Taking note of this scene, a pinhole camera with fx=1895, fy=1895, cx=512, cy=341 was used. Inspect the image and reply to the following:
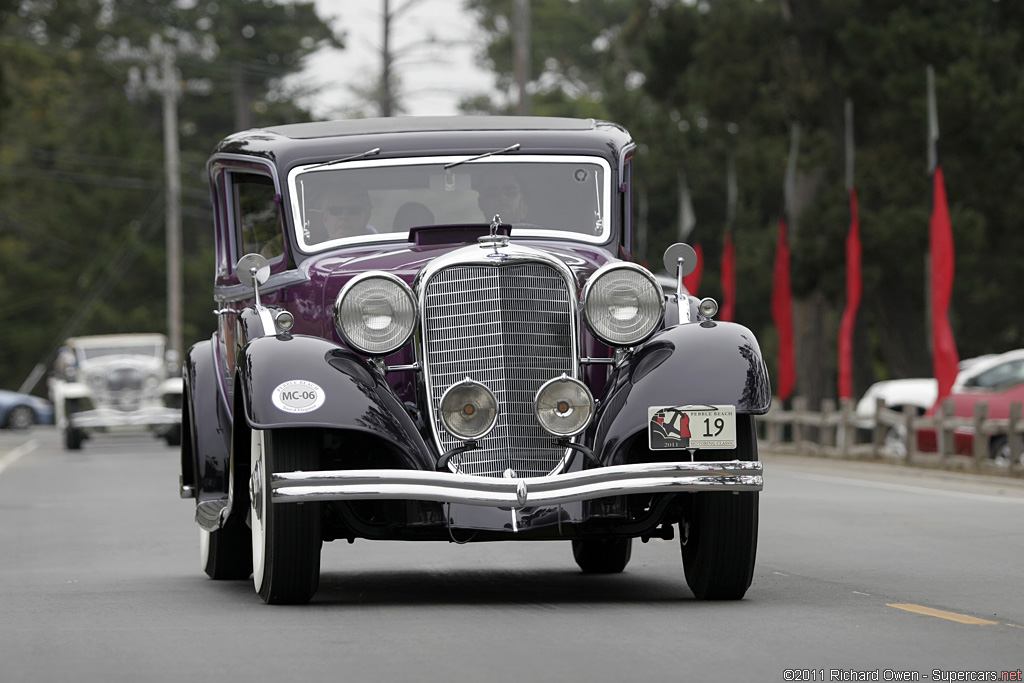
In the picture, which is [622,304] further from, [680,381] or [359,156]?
[359,156]

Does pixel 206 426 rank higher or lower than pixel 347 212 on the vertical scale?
lower

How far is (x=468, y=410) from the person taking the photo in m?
9.05

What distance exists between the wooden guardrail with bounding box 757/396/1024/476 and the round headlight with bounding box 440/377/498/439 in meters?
13.5

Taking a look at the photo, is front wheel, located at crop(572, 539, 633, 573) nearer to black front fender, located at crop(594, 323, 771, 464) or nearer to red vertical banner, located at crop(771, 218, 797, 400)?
black front fender, located at crop(594, 323, 771, 464)

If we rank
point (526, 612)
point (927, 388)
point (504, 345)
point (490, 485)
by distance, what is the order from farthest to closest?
point (927, 388) → point (504, 345) → point (526, 612) → point (490, 485)

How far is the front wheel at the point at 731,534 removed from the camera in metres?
9.20

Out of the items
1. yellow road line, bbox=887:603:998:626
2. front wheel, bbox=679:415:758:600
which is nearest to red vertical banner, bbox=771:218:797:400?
front wheel, bbox=679:415:758:600

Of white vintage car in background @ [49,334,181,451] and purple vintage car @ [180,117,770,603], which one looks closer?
purple vintage car @ [180,117,770,603]

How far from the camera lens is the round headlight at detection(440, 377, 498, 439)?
9.03m

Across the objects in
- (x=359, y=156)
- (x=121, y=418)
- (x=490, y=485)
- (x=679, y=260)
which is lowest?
(x=121, y=418)

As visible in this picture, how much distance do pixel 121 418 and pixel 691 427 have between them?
2788 centimetres

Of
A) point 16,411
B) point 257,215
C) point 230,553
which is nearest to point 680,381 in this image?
point 257,215

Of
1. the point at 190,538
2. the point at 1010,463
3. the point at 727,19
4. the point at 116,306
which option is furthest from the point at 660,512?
the point at 116,306

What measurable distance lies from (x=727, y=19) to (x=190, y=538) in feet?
79.7
